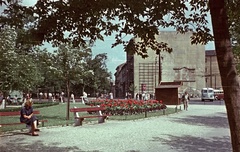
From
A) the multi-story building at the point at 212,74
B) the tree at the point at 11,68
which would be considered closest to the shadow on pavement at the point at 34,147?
the tree at the point at 11,68

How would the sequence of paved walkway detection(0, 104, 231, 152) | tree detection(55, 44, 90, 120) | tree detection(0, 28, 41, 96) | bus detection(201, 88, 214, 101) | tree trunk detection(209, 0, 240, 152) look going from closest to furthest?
tree trunk detection(209, 0, 240, 152)
paved walkway detection(0, 104, 231, 152)
tree detection(55, 44, 90, 120)
tree detection(0, 28, 41, 96)
bus detection(201, 88, 214, 101)

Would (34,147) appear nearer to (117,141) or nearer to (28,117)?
(117,141)

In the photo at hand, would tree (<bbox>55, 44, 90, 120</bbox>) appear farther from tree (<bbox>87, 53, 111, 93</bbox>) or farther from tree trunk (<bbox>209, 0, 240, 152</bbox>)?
tree (<bbox>87, 53, 111, 93</bbox>)

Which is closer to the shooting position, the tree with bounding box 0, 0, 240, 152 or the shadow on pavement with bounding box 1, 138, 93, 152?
the tree with bounding box 0, 0, 240, 152

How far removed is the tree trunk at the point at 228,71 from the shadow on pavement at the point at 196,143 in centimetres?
397

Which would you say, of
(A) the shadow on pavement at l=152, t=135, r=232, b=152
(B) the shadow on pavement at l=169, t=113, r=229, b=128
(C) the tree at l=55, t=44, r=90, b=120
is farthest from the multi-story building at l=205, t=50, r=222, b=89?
(A) the shadow on pavement at l=152, t=135, r=232, b=152

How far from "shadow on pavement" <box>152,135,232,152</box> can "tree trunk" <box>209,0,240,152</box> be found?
3970 millimetres

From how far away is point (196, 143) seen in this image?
9.59 m

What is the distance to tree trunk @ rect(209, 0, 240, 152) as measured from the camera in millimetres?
4609

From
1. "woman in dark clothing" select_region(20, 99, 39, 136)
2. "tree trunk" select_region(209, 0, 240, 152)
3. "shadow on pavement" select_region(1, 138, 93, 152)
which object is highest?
"tree trunk" select_region(209, 0, 240, 152)

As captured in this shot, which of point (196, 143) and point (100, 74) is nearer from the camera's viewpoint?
point (196, 143)

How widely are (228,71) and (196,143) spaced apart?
541cm

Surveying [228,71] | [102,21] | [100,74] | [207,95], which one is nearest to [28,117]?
[102,21]

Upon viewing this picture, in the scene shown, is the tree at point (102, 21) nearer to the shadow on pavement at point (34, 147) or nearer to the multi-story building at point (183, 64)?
the shadow on pavement at point (34, 147)
